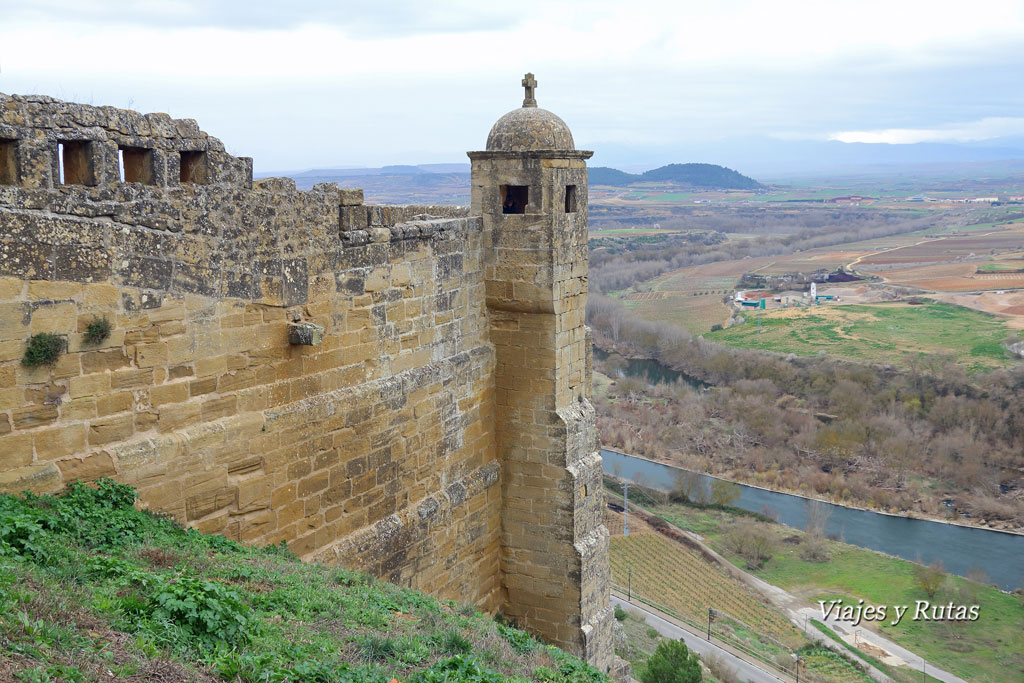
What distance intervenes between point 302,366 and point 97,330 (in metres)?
1.52

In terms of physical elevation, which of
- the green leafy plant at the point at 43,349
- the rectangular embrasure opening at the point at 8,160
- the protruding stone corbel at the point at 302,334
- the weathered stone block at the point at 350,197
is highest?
the rectangular embrasure opening at the point at 8,160

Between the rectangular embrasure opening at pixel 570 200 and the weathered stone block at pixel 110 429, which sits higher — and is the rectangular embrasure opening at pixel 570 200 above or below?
above

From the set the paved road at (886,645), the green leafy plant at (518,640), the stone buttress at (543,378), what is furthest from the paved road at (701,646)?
the green leafy plant at (518,640)

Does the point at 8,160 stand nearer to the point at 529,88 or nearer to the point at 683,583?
the point at 529,88

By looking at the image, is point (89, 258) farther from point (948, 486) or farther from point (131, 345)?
point (948, 486)

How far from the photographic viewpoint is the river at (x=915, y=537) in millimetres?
28984

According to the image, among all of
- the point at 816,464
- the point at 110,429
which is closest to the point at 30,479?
the point at 110,429

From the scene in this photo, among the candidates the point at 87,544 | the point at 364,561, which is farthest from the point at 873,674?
the point at 87,544

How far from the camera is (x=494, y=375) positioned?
814 centimetres

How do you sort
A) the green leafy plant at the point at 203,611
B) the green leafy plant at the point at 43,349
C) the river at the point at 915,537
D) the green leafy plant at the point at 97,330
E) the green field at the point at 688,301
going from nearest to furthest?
the green leafy plant at the point at 203,611 < the green leafy plant at the point at 43,349 < the green leafy plant at the point at 97,330 < the river at the point at 915,537 < the green field at the point at 688,301

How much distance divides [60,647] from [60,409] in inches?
62.7

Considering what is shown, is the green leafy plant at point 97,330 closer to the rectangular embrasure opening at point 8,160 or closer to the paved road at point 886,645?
the rectangular embrasure opening at point 8,160

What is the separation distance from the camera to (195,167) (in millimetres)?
5391

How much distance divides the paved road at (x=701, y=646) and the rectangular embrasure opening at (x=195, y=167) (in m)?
15.3
